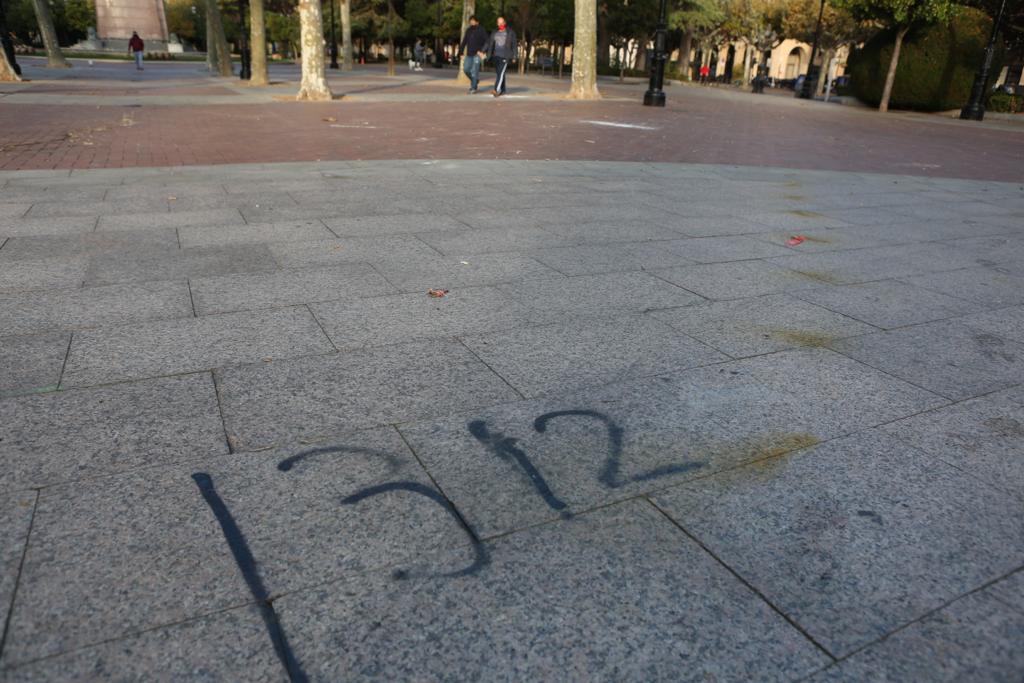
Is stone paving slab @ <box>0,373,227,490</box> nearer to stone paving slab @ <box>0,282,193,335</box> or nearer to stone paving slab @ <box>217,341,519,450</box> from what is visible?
stone paving slab @ <box>217,341,519,450</box>

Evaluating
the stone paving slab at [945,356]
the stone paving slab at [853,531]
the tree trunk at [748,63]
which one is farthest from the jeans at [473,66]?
the tree trunk at [748,63]

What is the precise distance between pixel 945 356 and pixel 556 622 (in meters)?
2.96

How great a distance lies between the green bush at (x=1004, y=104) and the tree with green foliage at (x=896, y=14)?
11.8 feet

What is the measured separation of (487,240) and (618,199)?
2539mm

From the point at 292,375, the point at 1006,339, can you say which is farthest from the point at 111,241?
the point at 1006,339

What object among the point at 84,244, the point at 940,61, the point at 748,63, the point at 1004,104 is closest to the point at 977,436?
the point at 84,244

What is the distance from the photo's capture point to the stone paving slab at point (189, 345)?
3.33m

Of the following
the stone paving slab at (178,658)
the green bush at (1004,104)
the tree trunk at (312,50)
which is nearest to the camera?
the stone paving slab at (178,658)

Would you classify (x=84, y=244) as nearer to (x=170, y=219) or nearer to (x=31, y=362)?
(x=170, y=219)

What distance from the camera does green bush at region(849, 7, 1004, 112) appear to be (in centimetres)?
2566

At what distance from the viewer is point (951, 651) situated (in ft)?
6.25

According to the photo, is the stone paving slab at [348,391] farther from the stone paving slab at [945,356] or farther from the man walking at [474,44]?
the man walking at [474,44]

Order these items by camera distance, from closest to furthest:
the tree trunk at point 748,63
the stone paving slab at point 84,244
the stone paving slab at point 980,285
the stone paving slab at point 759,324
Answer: the stone paving slab at point 759,324 < the stone paving slab at point 980,285 < the stone paving slab at point 84,244 < the tree trunk at point 748,63

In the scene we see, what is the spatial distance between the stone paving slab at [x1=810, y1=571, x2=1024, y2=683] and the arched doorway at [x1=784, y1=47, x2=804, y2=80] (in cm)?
7614
